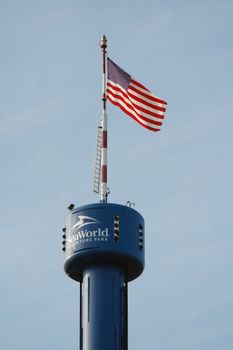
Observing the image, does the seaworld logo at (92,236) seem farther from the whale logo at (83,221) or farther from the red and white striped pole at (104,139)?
the red and white striped pole at (104,139)

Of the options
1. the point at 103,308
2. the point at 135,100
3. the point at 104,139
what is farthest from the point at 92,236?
the point at 135,100

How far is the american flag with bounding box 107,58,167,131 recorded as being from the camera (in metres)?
109

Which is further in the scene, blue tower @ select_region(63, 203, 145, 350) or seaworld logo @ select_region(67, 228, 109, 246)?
seaworld logo @ select_region(67, 228, 109, 246)

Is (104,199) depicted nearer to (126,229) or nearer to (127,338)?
(126,229)

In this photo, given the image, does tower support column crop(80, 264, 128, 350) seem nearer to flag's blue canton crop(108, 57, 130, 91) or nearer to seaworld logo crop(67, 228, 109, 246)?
seaworld logo crop(67, 228, 109, 246)

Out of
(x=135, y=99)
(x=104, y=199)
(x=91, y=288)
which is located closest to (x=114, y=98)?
(x=135, y=99)

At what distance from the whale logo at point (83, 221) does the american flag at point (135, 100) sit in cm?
928

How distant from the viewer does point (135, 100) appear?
110 m

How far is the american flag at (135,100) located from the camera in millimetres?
108812

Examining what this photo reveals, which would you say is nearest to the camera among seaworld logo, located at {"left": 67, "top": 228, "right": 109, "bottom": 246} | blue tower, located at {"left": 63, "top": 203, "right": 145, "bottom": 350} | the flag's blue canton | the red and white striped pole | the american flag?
blue tower, located at {"left": 63, "top": 203, "right": 145, "bottom": 350}

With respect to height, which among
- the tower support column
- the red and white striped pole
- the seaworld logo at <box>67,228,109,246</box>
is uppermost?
the red and white striped pole

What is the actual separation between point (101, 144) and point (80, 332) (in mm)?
14061

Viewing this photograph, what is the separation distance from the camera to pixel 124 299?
10194 centimetres

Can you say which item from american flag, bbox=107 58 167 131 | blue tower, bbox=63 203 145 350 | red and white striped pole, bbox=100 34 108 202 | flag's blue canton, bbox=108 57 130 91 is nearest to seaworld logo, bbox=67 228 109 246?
blue tower, bbox=63 203 145 350
